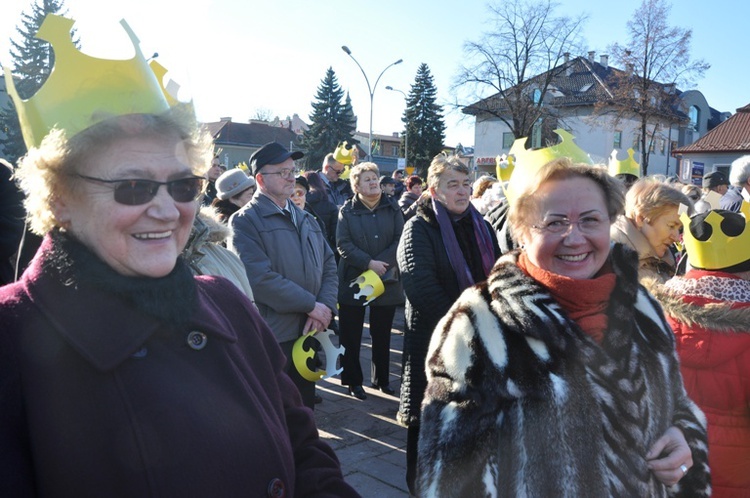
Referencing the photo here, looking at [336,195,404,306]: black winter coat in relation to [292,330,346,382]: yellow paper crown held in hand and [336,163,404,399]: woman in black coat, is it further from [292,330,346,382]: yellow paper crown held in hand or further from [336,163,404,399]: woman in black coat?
[292,330,346,382]: yellow paper crown held in hand

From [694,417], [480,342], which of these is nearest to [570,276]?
[480,342]

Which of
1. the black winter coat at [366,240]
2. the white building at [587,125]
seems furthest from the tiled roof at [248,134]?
the black winter coat at [366,240]

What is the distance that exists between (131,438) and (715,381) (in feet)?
7.78

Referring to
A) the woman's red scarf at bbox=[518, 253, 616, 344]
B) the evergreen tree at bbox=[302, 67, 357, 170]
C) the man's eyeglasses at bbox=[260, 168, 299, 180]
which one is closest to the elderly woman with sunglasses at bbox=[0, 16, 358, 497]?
the woman's red scarf at bbox=[518, 253, 616, 344]

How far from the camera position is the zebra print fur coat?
1934mm

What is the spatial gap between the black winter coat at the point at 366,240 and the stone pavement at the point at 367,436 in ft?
3.14

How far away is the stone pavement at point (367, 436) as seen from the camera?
4.21 metres

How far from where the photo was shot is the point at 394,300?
5.95 metres

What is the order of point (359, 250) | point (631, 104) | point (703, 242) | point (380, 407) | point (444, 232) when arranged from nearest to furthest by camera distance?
point (703, 242) < point (444, 232) < point (380, 407) < point (359, 250) < point (631, 104)

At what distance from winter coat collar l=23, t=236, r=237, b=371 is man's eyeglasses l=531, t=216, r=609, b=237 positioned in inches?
56.0

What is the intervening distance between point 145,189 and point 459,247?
2.80m

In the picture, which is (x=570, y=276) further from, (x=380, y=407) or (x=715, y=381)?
(x=380, y=407)

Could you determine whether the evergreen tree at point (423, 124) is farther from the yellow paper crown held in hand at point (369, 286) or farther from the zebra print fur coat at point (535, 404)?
the zebra print fur coat at point (535, 404)

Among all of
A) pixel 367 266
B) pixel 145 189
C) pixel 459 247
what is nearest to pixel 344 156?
pixel 367 266
